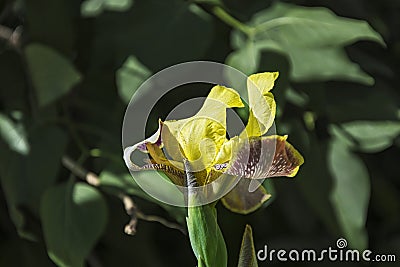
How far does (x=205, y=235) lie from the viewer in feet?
1.34

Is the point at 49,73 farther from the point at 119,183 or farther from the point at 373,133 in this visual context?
the point at 373,133

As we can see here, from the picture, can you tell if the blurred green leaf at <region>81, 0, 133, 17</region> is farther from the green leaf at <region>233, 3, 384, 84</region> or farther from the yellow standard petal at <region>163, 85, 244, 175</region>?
the yellow standard petal at <region>163, 85, 244, 175</region>

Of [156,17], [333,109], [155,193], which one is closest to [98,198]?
[155,193]

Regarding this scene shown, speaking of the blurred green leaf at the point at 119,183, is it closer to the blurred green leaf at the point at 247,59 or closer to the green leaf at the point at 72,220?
the green leaf at the point at 72,220

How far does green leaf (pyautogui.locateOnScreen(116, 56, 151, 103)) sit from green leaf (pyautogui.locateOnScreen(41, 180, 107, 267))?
0.35 feet

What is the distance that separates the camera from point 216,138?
41cm

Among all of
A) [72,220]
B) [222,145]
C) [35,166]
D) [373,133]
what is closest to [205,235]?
[222,145]

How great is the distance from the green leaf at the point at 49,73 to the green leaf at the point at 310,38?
16 centimetres

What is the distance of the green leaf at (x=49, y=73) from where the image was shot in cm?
70

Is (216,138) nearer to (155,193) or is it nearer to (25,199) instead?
(155,193)

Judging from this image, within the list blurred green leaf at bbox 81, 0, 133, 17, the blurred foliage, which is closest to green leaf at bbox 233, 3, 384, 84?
the blurred foliage

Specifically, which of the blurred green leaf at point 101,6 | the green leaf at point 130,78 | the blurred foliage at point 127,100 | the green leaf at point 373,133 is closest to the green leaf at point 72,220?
the blurred foliage at point 127,100

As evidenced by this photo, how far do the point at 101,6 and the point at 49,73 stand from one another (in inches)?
4.6

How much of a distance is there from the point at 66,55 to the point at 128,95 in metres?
0.11
